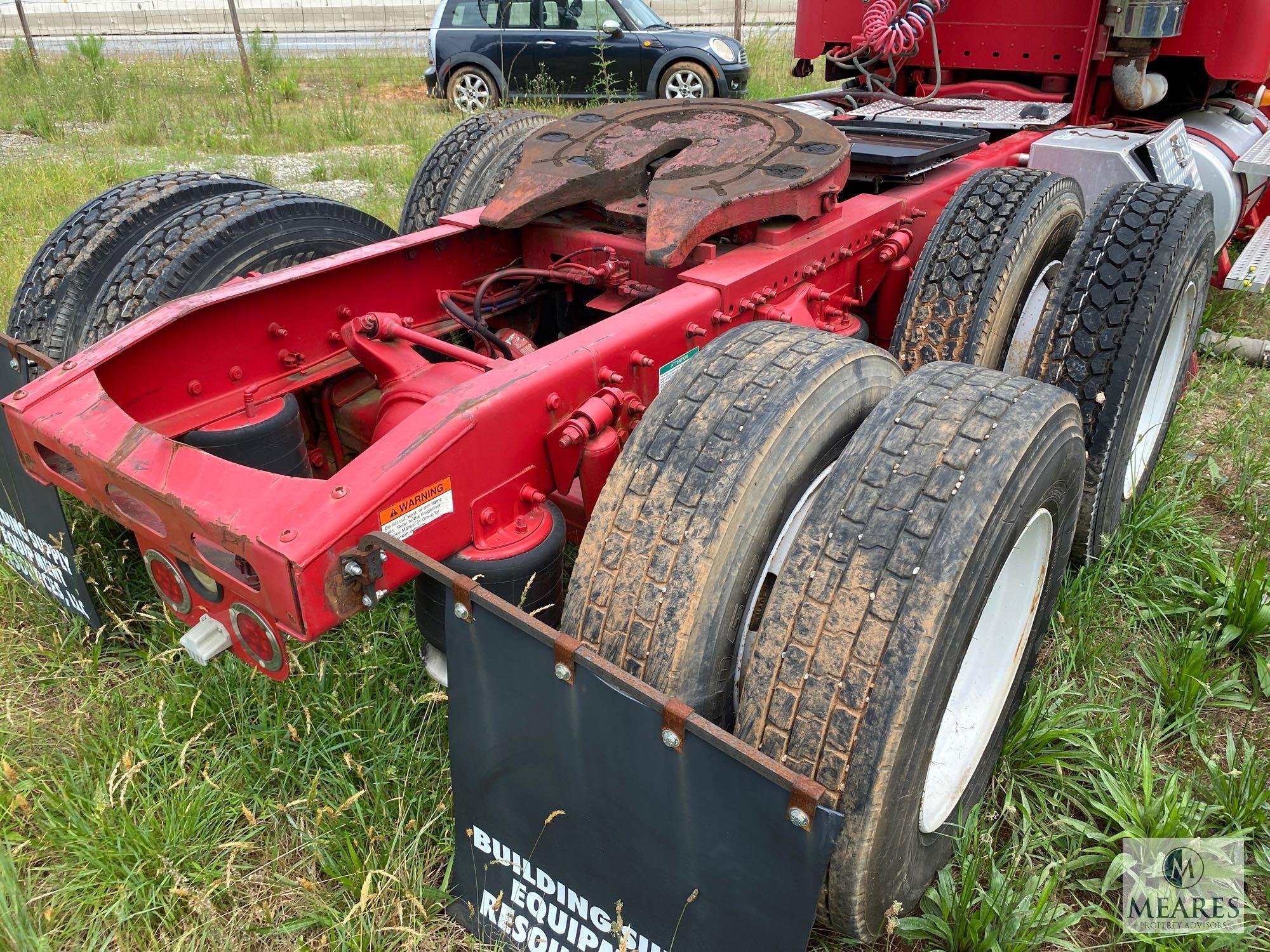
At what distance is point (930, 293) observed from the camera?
2992 mm

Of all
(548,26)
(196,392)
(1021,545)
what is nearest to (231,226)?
(196,392)

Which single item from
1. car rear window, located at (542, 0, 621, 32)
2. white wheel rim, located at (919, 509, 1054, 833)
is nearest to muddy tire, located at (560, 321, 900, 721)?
white wheel rim, located at (919, 509, 1054, 833)

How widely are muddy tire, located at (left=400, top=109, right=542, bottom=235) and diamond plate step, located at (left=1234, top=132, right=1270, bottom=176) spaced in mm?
3327

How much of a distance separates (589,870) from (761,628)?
1.81 feet

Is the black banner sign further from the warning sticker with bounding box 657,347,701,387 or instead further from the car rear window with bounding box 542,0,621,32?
the car rear window with bounding box 542,0,621,32

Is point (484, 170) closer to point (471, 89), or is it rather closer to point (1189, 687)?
point (1189, 687)

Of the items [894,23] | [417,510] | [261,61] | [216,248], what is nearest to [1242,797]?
[417,510]

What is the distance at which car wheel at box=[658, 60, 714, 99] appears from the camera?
10523 mm

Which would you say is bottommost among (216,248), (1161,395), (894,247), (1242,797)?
(1242,797)

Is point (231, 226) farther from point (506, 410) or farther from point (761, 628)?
point (761, 628)

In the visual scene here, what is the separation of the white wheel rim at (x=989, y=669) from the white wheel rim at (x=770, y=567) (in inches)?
18.8

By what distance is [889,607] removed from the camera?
1.63 meters

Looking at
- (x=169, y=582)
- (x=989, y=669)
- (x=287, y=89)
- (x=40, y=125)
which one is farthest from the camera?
(x=287, y=89)

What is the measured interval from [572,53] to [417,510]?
33.2 ft
